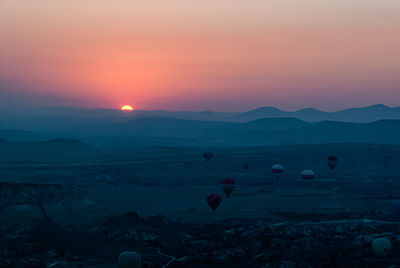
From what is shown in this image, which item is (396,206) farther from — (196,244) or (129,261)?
(129,261)

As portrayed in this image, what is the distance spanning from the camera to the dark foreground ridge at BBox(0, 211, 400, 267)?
45119 millimetres

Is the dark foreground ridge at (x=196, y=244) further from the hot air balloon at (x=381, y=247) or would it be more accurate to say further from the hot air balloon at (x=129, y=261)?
the hot air balloon at (x=129, y=261)

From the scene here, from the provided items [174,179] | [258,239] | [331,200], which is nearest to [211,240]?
[258,239]

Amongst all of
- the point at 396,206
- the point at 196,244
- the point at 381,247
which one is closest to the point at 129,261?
the point at 196,244

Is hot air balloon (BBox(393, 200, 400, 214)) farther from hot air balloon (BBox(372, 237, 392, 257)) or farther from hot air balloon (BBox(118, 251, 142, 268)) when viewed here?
hot air balloon (BBox(118, 251, 142, 268))

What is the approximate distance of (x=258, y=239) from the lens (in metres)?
53.2

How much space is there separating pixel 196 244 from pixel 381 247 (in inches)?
614

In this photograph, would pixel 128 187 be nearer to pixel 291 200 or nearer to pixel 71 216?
pixel 291 200

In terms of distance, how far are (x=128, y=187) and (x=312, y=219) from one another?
46.9 metres

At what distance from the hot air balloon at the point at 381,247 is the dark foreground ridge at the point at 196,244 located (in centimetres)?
63

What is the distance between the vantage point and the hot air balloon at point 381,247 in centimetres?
4694

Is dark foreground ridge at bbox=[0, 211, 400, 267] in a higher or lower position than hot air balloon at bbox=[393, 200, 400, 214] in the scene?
lower

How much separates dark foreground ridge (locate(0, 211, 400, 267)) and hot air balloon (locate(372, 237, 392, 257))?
63cm

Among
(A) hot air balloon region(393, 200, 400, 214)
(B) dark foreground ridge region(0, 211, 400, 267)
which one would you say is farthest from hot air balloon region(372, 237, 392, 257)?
(A) hot air balloon region(393, 200, 400, 214)
